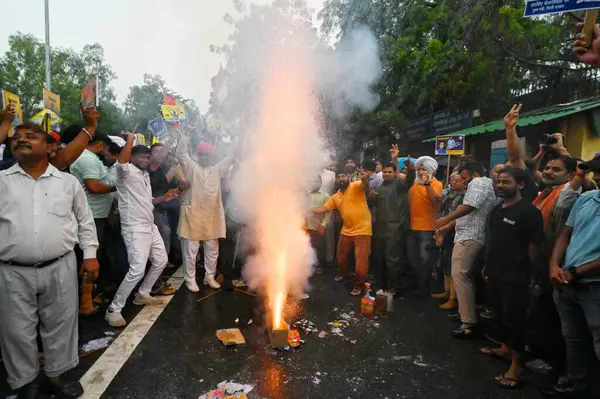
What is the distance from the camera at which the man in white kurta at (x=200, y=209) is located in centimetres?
577

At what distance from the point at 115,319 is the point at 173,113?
18.3 feet

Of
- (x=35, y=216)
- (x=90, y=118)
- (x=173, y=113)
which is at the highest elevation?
(x=173, y=113)

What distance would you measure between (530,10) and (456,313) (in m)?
3.61

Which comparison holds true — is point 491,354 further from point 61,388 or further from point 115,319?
point 115,319

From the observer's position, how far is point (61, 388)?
9.74 ft

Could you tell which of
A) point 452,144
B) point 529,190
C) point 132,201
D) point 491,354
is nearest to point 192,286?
point 132,201

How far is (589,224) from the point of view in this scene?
310 cm

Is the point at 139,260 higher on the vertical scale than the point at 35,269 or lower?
lower

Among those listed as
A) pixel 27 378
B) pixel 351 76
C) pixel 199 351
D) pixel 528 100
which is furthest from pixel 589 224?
pixel 528 100

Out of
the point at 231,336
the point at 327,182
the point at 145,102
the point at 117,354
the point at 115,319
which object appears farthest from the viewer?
the point at 145,102

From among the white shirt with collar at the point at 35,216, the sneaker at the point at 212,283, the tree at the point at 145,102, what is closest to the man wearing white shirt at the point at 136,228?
the sneaker at the point at 212,283

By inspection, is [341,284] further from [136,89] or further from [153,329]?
[136,89]

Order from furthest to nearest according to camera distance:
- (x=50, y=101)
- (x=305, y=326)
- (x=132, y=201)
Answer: (x=50, y=101) → (x=132, y=201) → (x=305, y=326)

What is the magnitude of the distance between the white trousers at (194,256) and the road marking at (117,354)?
0.76 metres
